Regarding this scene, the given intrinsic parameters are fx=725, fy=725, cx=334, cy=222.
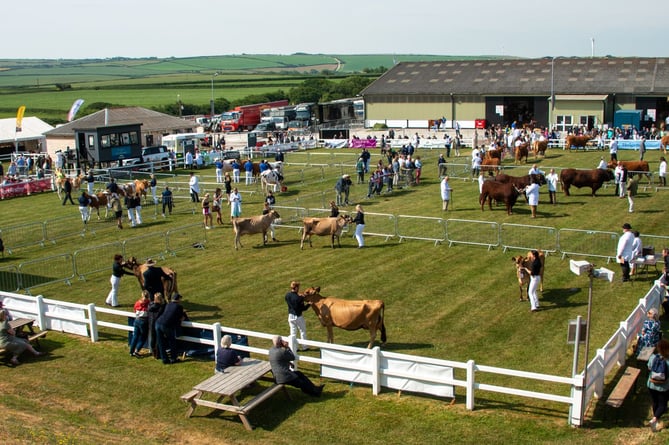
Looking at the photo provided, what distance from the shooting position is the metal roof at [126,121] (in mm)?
51062

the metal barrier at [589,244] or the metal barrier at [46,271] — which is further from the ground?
the metal barrier at [589,244]

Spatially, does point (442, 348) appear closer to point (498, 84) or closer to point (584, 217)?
point (584, 217)

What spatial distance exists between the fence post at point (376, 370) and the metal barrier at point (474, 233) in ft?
38.2

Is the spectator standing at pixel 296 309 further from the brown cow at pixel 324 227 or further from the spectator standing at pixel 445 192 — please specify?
the spectator standing at pixel 445 192

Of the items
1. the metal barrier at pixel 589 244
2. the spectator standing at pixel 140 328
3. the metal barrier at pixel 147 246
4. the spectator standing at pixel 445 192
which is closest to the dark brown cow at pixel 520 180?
the spectator standing at pixel 445 192

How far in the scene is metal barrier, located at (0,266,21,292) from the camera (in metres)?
21.8

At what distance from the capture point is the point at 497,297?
19.2 m

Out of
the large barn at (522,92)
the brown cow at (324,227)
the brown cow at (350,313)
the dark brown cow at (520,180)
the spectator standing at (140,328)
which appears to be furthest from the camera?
the large barn at (522,92)

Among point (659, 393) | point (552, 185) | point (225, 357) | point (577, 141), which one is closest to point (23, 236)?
point (225, 357)

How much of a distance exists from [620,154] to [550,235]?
76.4 feet

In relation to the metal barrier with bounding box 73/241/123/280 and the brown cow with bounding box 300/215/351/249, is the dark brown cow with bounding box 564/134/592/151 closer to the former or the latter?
the brown cow with bounding box 300/215/351/249

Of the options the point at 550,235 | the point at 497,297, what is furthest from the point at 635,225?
the point at 497,297

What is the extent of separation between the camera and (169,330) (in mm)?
15203

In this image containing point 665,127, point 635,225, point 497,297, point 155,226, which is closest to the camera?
point 497,297
